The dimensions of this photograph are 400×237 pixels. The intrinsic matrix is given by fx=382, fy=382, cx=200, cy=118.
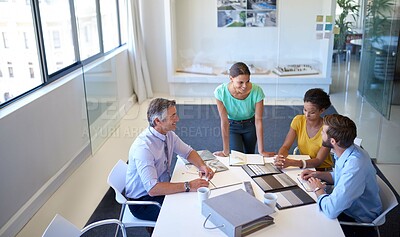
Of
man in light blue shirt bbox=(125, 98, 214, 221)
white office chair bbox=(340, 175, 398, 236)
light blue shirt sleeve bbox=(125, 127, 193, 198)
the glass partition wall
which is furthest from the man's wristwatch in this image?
the glass partition wall

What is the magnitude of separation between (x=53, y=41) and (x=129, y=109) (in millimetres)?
2028

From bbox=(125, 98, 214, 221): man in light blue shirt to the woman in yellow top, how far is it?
0.65 meters

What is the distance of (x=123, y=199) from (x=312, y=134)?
1333 mm

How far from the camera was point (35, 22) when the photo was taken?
3312mm

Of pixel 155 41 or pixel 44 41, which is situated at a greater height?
pixel 44 41

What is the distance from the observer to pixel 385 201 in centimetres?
208

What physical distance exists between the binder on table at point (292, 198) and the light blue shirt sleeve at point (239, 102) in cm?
101

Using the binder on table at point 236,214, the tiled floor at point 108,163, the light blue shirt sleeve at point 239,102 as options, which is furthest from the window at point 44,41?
the binder on table at point 236,214

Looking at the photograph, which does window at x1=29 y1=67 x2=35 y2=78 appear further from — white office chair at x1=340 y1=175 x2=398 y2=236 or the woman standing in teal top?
white office chair at x1=340 y1=175 x2=398 y2=236

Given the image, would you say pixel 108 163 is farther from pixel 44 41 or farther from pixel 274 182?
pixel 274 182

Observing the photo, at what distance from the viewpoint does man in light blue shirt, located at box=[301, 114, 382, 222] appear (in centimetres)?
182

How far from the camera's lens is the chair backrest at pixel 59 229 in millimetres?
1720

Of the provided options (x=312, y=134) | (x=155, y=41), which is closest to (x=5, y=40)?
(x=312, y=134)

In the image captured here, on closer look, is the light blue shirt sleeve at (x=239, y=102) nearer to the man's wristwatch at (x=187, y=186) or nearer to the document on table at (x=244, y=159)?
the document on table at (x=244, y=159)
